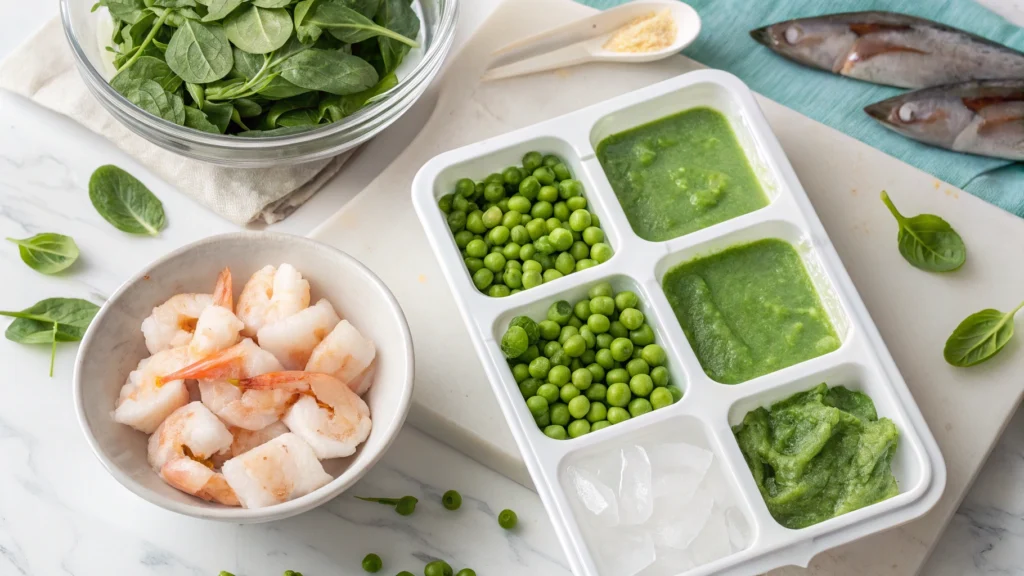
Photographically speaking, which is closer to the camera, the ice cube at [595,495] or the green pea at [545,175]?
the ice cube at [595,495]

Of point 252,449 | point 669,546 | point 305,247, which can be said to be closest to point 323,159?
point 305,247

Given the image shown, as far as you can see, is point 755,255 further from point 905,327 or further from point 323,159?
point 323,159

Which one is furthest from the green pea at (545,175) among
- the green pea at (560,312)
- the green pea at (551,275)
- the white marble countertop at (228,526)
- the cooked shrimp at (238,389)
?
the cooked shrimp at (238,389)

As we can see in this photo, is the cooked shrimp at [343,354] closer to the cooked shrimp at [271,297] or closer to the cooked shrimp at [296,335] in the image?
the cooked shrimp at [296,335]

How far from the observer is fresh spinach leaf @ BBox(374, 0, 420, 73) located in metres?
3.07

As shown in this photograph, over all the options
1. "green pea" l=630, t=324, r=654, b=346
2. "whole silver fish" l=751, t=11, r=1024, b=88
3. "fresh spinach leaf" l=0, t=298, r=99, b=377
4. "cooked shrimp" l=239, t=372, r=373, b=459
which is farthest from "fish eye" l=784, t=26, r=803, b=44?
"fresh spinach leaf" l=0, t=298, r=99, b=377

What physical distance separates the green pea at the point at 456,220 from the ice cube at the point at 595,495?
0.78 m

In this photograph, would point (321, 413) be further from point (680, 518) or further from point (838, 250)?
point (838, 250)

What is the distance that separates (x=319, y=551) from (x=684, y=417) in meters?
1.12

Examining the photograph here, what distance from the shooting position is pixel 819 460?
2.68m

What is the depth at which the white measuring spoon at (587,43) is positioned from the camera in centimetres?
332

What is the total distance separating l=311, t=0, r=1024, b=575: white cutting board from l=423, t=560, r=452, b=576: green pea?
326mm

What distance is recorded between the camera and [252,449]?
8.33ft

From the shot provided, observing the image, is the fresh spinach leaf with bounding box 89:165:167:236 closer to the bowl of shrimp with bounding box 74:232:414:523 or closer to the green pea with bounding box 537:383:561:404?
the bowl of shrimp with bounding box 74:232:414:523
